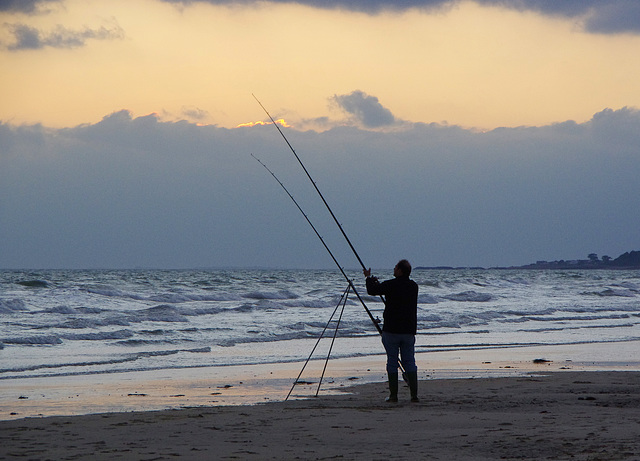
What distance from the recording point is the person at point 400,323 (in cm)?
704

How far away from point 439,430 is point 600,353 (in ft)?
25.7

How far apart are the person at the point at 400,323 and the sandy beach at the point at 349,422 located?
0.86ft

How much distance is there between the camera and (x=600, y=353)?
12.4 meters

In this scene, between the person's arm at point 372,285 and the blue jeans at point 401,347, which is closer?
the person's arm at point 372,285

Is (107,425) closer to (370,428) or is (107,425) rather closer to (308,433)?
(308,433)

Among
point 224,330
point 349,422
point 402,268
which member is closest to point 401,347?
point 402,268

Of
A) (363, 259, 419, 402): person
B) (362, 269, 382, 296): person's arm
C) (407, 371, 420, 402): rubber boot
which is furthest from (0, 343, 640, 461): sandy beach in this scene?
(362, 269, 382, 296): person's arm

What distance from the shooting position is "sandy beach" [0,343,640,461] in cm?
474

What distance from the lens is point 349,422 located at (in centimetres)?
582

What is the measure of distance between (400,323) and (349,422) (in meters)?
1.48

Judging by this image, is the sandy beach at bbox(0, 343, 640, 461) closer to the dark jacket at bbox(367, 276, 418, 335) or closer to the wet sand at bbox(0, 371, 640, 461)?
the wet sand at bbox(0, 371, 640, 461)

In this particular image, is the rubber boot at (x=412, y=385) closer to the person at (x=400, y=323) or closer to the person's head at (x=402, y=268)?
A: the person at (x=400, y=323)

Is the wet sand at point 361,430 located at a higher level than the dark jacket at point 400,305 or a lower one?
lower

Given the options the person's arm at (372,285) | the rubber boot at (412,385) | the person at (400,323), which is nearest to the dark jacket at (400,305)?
the person at (400,323)
